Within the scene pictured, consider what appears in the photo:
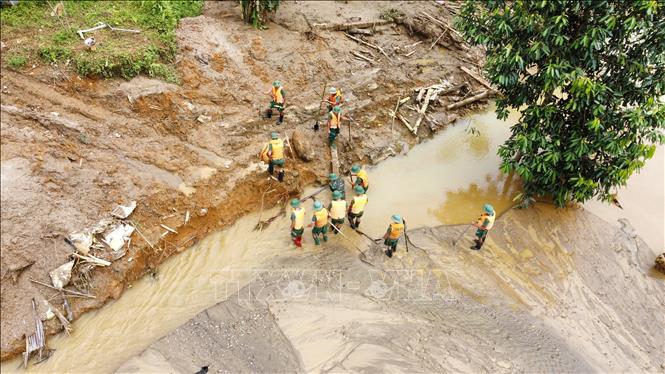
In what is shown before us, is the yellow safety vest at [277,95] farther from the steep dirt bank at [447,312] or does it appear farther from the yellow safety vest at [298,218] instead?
the steep dirt bank at [447,312]

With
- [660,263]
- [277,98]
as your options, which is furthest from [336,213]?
[660,263]

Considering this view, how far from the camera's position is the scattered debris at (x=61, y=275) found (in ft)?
27.9

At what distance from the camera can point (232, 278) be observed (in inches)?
375

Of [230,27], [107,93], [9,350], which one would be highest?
[230,27]

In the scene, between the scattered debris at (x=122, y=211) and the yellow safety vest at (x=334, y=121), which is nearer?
the scattered debris at (x=122, y=211)

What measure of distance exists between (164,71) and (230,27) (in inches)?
143

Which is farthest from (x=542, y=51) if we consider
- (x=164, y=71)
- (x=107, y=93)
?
(x=107, y=93)

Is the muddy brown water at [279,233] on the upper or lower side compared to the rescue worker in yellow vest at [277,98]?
lower

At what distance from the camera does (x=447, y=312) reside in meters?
9.13

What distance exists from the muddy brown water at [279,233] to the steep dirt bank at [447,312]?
1.80ft

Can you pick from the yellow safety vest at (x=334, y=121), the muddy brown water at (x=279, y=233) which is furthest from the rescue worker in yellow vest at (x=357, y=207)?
the yellow safety vest at (x=334, y=121)

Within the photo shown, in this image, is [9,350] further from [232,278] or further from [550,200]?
[550,200]

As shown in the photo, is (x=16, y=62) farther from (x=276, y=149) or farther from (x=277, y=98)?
(x=276, y=149)

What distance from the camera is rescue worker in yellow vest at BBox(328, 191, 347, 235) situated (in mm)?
9781
